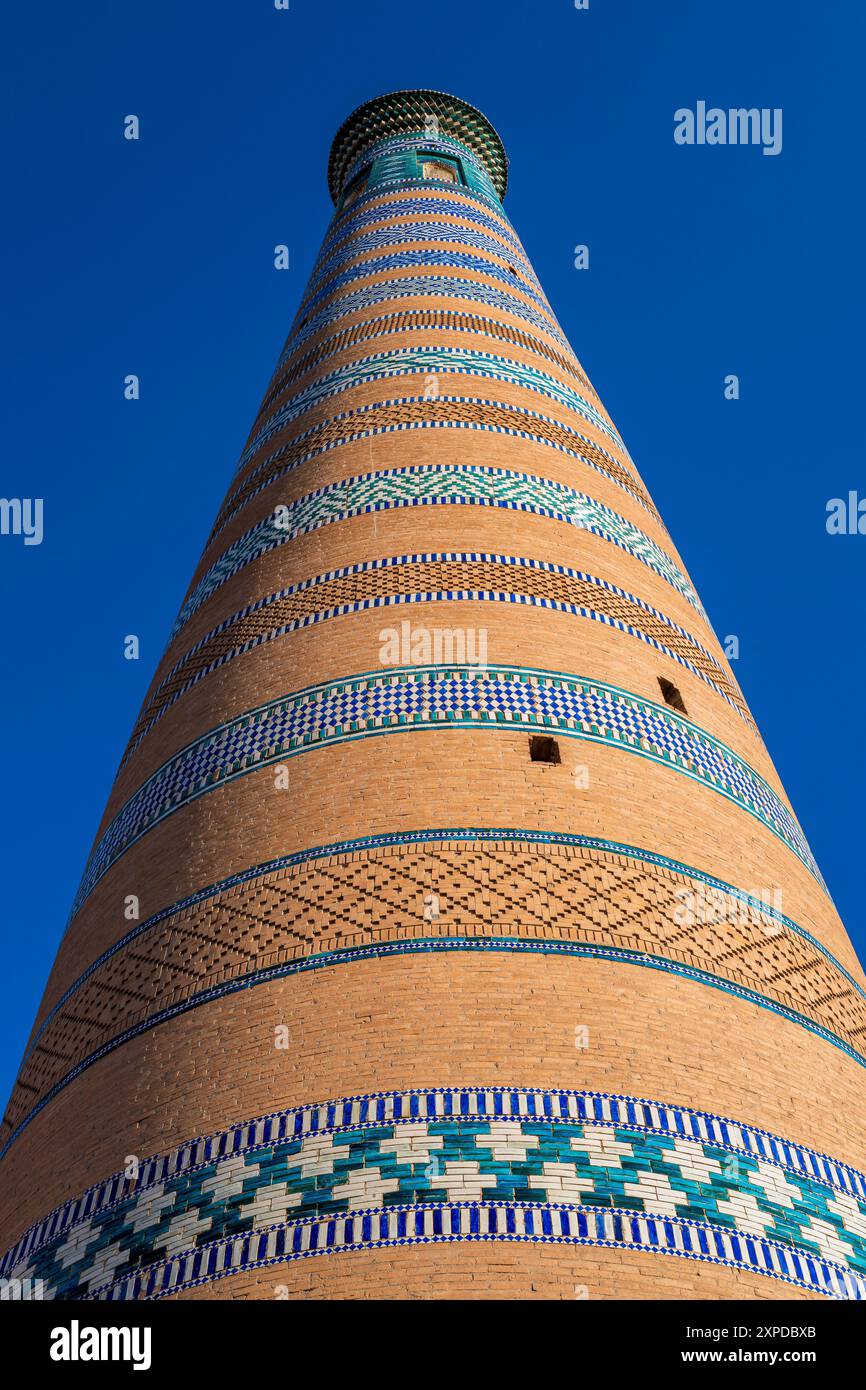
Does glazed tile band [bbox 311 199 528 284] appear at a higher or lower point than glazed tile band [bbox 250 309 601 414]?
higher

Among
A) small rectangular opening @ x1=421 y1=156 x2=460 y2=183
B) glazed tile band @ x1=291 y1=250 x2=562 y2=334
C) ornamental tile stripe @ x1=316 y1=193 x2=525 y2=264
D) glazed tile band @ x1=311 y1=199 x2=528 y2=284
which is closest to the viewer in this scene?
glazed tile band @ x1=291 y1=250 x2=562 y2=334

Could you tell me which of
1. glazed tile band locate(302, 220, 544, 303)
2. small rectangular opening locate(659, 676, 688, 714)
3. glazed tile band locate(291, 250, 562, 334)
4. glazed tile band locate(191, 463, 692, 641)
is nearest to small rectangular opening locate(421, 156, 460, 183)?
glazed tile band locate(302, 220, 544, 303)

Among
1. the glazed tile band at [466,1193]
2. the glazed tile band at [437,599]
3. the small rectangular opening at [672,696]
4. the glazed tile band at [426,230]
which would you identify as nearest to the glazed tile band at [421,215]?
the glazed tile band at [426,230]

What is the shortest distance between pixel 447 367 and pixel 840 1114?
123 inches

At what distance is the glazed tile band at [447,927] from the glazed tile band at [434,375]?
243 cm

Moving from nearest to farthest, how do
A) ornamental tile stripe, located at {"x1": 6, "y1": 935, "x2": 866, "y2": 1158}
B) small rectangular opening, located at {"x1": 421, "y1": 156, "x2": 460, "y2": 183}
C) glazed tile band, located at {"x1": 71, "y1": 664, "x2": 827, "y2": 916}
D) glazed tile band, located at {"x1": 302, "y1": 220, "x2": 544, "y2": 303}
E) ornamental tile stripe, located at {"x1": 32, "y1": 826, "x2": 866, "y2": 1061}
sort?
ornamental tile stripe, located at {"x1": 6, "y1": 935, "x2": 866, "y2": 1158} → ornamental tile stripe, located at {"x1": 32, "y1": 826, "x2": 866, "y2": 1061} → glazed tile band, located at {"x1": 71, "y1": 664, "x2": 827, "y2": 916} → glazed tile band, located at {"x1": 302, "y1": 220, "x2": 544, "y2": 303} → small rectangular opening, located at {"x1": 421, "y1": 156, "x2": 460, "y2": 183}

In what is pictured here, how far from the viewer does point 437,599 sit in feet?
12.5

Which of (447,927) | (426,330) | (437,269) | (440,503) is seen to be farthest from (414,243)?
(447,927)

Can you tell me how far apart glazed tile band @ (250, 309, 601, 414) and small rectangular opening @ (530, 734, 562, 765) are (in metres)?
2.45

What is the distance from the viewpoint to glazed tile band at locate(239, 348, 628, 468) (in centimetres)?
504

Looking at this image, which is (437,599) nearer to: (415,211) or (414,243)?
(414,243)

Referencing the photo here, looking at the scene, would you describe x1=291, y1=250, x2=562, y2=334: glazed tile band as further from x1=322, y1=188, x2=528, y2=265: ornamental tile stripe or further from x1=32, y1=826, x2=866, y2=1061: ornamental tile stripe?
x1=32, y1=826, x2=866, y2=1061: ornamental tile stripe

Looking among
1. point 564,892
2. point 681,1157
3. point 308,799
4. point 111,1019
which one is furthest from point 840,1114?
point 111,1019

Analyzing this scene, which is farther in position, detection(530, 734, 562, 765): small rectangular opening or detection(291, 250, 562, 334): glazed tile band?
detection(291, 250, 562, 334): glazed tile band
